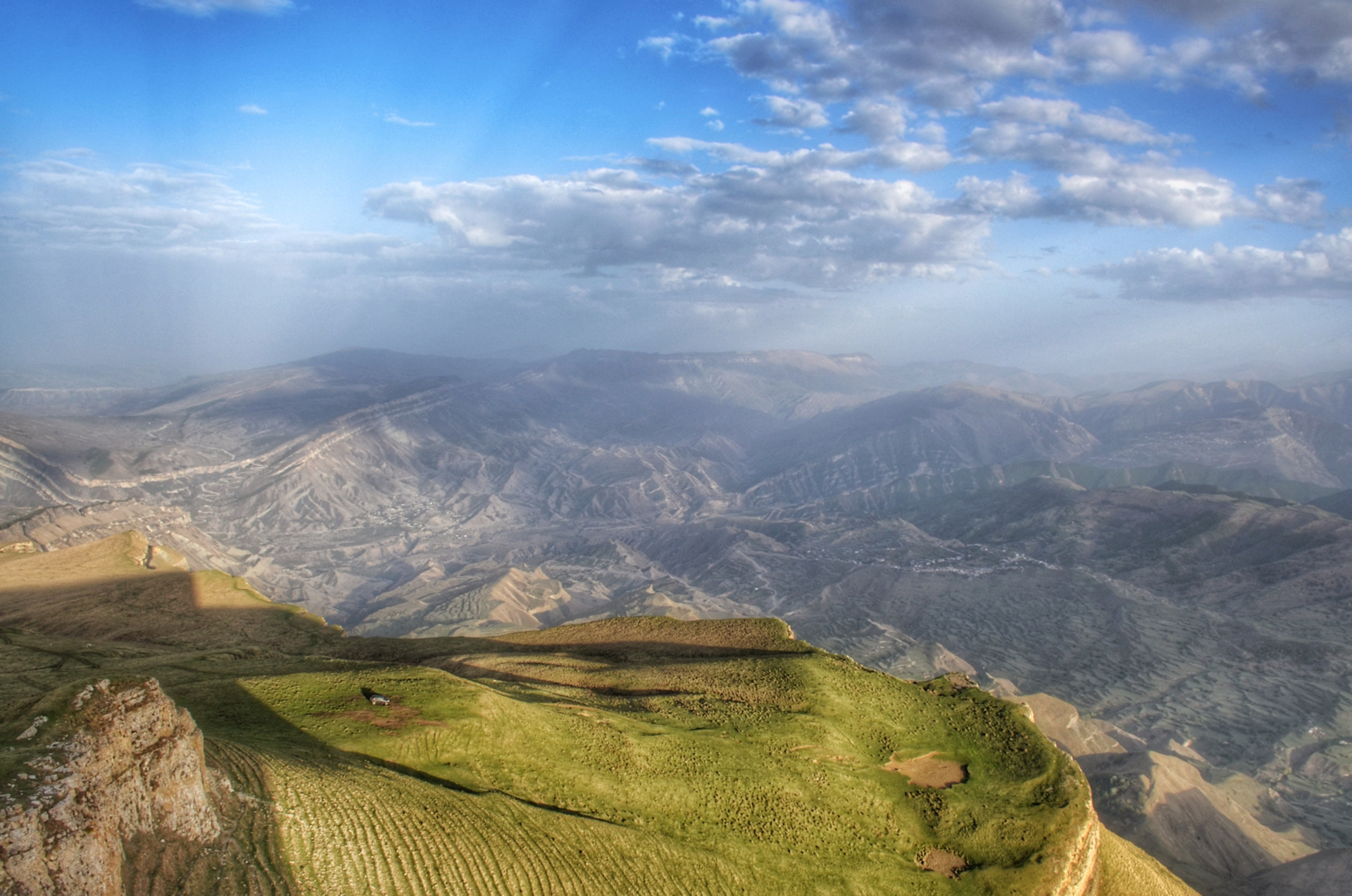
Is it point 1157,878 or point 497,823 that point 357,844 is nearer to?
point 497,823

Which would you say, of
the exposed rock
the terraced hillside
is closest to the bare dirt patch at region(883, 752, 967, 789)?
the terraced hillside

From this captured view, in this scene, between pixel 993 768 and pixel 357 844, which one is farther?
pixel 993 768

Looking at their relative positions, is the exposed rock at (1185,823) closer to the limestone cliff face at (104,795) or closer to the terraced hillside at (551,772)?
the terraced hillside at (551,772)

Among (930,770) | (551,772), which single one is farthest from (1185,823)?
(551,772)

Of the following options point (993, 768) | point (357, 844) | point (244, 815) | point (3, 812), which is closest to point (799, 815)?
point (993, 768)

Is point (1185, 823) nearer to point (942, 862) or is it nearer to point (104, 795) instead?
point (942, 862)

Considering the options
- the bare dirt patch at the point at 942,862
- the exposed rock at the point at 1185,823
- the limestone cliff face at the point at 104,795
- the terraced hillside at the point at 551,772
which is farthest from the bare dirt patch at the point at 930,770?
the exposed rock at the point at 1185,823

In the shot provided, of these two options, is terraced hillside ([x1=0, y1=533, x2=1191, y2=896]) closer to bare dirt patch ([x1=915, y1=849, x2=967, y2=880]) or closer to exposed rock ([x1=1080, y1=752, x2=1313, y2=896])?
bare dirt patch ([x1=915, y1=849, x2=967, y2=880])
